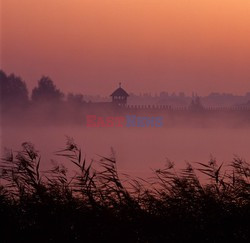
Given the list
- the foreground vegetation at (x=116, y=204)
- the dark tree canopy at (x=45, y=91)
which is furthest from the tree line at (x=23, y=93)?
the foreground vegetation at (x=116, y=204)

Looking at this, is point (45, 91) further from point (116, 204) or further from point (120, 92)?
point (116, 204)

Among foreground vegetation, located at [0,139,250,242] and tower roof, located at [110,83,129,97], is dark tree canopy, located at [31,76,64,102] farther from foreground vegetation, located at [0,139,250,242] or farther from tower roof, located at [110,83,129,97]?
foreground vegetation, located at [0,139,250,242]

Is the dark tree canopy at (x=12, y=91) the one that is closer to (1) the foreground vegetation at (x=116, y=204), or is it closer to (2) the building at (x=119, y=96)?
(2) the building at (x=119, y=96)

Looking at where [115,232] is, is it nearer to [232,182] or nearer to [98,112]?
[232,182]

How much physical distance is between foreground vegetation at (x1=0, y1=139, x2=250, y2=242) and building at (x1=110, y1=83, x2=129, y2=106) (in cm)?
5882

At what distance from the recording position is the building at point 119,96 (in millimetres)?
68875

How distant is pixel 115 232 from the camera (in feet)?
28.0

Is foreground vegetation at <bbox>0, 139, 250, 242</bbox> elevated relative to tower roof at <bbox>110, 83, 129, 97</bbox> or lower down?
lower down

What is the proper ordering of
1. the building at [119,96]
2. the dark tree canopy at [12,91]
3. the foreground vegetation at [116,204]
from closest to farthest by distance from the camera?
1. the foreground vegetation at [116,204]
2. the building at [119,96]
3. the dark tree canopy at [12,91]

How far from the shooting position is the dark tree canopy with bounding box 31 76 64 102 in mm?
74812

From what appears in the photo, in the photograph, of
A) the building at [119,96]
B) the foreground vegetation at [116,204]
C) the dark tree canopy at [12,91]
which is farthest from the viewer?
the dark tree canopy at [12,91]

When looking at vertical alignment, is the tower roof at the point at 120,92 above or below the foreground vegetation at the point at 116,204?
above

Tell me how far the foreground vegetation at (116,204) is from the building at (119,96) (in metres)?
58.8

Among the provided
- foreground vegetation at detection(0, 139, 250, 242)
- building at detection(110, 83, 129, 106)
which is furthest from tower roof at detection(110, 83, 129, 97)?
foreground vegetation at detection(0, 139, 250, 242)
